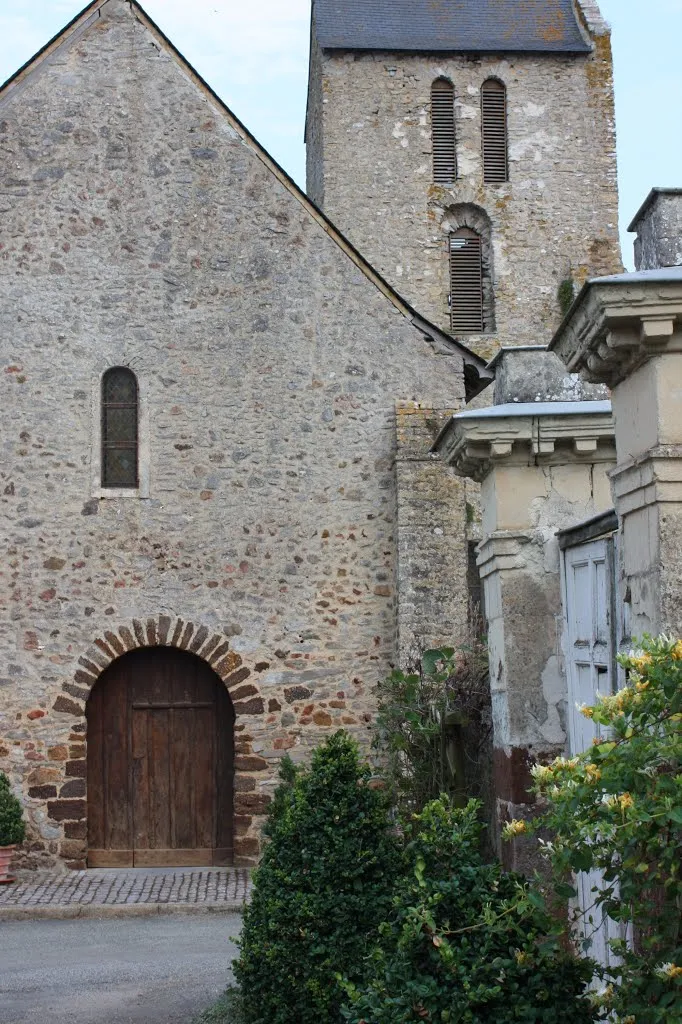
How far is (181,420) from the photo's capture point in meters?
12.3

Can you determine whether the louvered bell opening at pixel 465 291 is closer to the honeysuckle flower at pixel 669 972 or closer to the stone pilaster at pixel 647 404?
the stone pilaster at pixel 647 404

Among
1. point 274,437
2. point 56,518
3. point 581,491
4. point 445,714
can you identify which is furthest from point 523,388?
point 56,518

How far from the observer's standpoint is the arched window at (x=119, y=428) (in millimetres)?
12294

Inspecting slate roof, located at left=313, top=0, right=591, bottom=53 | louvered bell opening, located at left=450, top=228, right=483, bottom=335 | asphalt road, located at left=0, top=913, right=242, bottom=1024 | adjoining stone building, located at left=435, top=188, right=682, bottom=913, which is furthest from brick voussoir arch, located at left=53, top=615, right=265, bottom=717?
slate roof, located at left=313, top=0, right=591, bottom=53

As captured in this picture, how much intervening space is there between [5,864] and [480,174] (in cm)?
1533

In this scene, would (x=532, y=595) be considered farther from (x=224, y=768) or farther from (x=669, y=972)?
(x=224, y=768)

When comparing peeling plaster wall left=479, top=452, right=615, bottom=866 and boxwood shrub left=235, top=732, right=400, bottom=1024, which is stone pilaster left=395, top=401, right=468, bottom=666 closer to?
peeling plaster wall left=479, top=452, right=615, bottom=866

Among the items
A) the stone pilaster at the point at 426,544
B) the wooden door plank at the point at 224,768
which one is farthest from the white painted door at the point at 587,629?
the wooden door plank at the point at 224,768

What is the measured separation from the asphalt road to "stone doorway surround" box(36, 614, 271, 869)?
5.49 ft

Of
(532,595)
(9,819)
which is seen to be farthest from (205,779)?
(532,595)

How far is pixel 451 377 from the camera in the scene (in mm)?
12523

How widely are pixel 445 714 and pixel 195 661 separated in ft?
11.6

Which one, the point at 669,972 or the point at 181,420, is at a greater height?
the point at 181,420

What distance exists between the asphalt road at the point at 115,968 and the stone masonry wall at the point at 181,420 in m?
2.08
